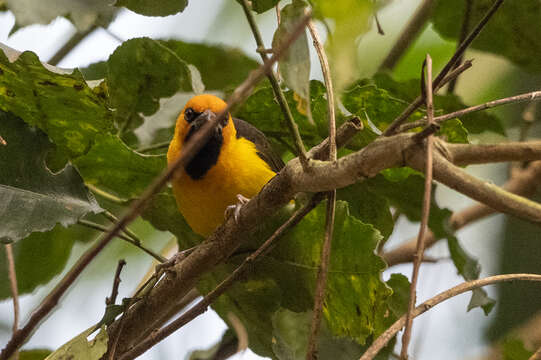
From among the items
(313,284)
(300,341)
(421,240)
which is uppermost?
(313,284)

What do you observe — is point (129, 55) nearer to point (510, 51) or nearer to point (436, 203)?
point (436, 203)

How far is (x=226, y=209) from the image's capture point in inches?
77.4

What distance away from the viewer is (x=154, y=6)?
4.94ft

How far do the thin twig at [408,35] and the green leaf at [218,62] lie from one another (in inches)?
19.8

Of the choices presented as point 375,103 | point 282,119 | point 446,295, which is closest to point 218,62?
point 282,119

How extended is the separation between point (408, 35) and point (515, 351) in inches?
48.4

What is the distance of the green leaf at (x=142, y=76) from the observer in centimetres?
189

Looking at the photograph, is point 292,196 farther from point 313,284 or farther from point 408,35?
point 408,35

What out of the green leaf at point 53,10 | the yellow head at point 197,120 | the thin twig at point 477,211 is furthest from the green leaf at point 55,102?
the thin twig at point 477,211

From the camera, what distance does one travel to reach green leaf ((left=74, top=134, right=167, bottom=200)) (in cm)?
176

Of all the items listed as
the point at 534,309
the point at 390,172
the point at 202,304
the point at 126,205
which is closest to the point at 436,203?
the point at 390,172

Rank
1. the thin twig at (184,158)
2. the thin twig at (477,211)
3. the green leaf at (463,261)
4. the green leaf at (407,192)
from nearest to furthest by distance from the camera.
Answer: the thin twig at (184,158) < the green leaf at (463,261) < the green leaf at (407,192) < the thin twig at (477,211)

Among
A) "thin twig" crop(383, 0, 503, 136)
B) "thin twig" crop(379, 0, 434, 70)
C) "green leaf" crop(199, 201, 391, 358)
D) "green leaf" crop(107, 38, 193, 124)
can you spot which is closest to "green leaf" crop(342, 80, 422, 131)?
"green leaf" crop(199, 201, 391, 358)

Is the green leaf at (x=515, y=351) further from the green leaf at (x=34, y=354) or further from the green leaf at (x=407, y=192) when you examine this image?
the green leaf at (x=34, y=354)
